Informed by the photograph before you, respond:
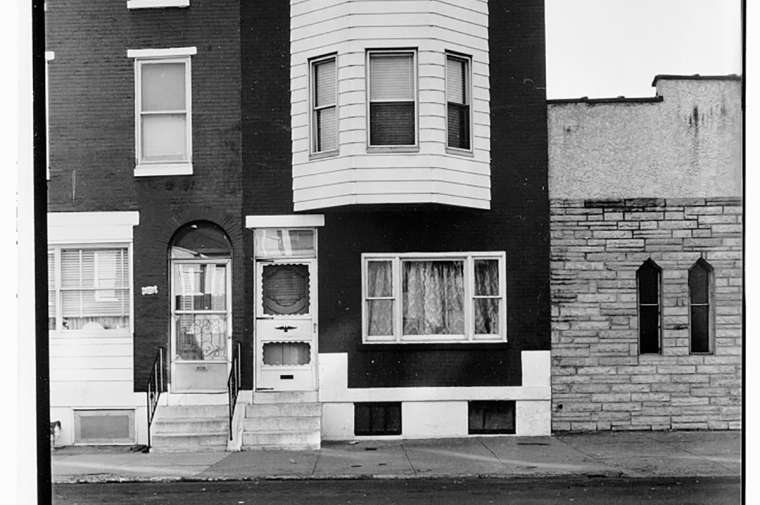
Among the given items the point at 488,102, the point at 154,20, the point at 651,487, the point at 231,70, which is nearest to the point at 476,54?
the point at 488,102

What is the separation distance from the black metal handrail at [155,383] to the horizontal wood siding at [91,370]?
12 centimetres

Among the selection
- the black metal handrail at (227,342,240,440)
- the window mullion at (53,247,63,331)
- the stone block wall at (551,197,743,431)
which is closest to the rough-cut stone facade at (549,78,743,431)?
the stone block wall at (551,197,743,431)

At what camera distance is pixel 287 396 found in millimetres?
5840

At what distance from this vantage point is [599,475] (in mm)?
5875

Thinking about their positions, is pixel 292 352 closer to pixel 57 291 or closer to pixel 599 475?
pixel 57 291

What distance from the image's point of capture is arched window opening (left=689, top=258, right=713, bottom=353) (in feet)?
19.1

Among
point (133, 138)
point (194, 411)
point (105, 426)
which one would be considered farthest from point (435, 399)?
point (133, 138)

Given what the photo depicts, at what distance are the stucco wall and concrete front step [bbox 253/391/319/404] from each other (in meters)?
2.05

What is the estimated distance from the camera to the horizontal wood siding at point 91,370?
225 inches

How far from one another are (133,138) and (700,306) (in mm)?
3844

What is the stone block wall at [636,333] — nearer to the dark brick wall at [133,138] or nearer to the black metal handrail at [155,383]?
the dark brick wall at [133,138]

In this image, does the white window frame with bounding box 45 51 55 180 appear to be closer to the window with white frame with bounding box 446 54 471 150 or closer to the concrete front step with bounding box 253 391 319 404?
the concrete front step with bounding box 253 391 319 404

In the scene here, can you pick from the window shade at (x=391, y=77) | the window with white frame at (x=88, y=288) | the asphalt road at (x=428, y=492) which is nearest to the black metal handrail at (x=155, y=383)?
the window with white frame at (x=88, y=288)

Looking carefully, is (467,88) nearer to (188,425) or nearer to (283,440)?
(283,440)
